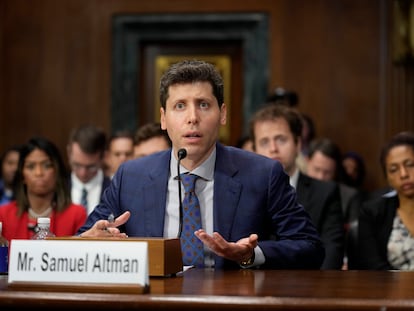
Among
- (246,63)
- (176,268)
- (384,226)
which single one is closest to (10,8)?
(246,63)

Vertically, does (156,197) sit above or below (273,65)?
below

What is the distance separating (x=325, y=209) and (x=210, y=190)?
4.58ft

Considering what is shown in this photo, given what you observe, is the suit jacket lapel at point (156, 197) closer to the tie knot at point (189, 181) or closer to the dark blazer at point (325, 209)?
the tie knot at point (189, 181)

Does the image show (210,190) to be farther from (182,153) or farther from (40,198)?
(40,198)

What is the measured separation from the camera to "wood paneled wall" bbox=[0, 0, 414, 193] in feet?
26.7

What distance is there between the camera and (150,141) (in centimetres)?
518

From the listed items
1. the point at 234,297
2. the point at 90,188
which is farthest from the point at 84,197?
the point at 234,297

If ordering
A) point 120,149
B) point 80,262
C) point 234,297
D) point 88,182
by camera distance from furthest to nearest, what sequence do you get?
point 120,149
point 88,182
point 80,262
point 234,297

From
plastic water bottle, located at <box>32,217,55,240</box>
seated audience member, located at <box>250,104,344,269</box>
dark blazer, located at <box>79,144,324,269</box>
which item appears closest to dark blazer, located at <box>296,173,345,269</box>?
seated audience member, located at <box>250,104,344,269</box>

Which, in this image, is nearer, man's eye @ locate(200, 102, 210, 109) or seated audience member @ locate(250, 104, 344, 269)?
man's eye @ locate(200, 102, 210, 109)

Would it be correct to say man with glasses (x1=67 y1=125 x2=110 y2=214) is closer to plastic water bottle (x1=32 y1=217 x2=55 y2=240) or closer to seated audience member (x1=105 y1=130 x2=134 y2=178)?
seated audience member (x1=105 y1=130 x2=134 y2=178)

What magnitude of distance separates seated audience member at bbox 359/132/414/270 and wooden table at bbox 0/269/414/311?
6.73 feet

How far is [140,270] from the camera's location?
217 cm

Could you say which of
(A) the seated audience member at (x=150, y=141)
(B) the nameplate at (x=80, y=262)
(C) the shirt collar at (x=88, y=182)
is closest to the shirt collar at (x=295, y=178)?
(A) the seated audience member at (x=150, y=141)
